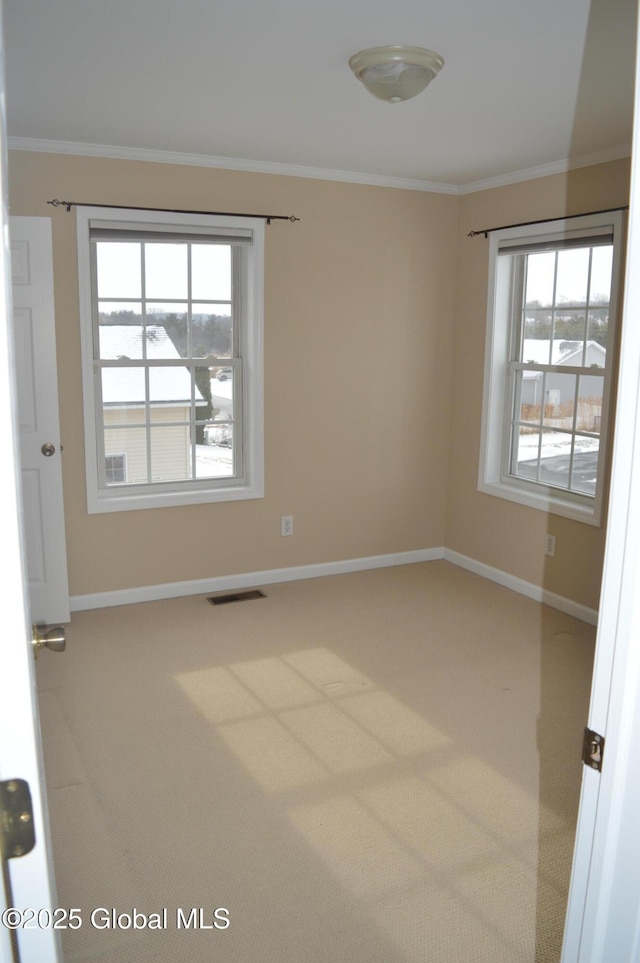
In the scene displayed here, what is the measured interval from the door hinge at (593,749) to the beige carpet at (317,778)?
1259mm

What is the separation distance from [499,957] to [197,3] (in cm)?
289

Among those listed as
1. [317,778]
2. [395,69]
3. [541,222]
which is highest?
[395,69]

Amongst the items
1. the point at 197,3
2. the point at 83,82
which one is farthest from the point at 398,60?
the point at 83,82

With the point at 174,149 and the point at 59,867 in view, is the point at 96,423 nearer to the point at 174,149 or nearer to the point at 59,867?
the point at 174,149

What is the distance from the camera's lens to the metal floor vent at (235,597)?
4.66 metres

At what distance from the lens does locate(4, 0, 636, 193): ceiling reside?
238cm

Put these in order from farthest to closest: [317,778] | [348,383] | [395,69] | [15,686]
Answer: [348,383] → [317,778] → [395,69] → [15,686]

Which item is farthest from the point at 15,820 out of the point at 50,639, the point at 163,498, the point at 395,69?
the point at 163,498

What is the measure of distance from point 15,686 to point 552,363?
13.9ft

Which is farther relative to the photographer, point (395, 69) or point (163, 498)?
point (163, 498)

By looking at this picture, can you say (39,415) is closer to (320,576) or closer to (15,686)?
(320,576)

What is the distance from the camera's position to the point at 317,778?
→ 2885 mm

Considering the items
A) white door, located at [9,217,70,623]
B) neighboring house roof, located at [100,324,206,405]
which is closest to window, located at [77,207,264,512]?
neighboring house roof, located at [100,324,206,405]

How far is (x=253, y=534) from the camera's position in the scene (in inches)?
193
